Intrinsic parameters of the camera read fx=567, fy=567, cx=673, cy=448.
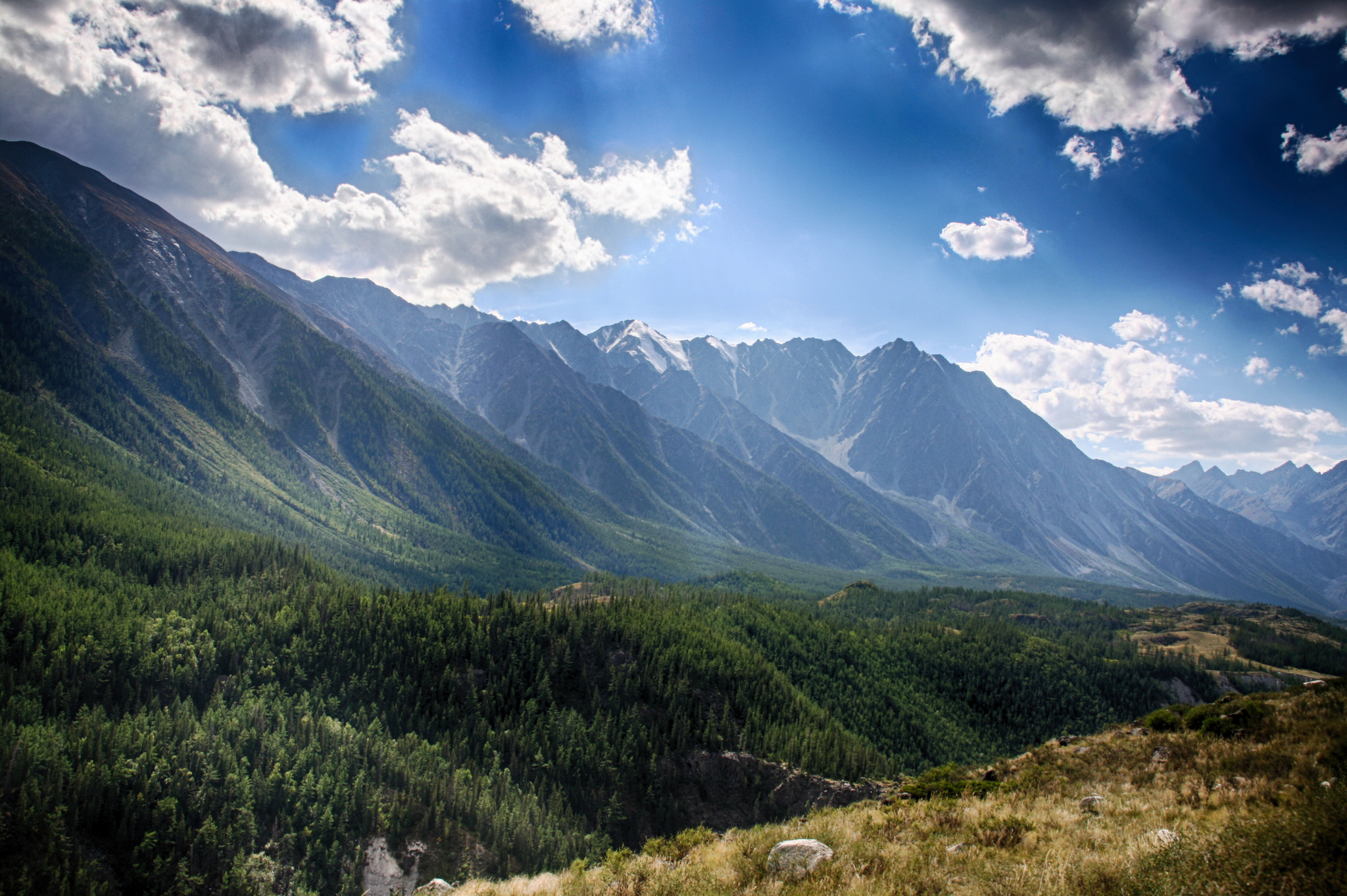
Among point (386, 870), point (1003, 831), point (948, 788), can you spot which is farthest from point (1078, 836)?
point (386, 870)

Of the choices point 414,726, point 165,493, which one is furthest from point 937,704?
point 165,493

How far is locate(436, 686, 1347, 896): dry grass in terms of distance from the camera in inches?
680

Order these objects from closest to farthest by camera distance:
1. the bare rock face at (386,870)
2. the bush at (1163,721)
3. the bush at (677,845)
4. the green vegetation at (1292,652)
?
the bush at (677,845)
the bush at (1163,721)
the bare rock face at (386,870)
the green vegetation at (1292,652)

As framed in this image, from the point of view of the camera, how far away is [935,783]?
145 ft

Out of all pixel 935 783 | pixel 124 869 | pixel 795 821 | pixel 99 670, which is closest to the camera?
pixel 795 821

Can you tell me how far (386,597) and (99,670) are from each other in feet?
136

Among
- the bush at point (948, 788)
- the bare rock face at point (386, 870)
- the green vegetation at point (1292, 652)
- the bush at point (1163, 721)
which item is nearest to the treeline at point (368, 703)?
the bare rock face at point (386, 870)

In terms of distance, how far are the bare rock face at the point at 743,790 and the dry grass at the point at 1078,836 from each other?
162 feet

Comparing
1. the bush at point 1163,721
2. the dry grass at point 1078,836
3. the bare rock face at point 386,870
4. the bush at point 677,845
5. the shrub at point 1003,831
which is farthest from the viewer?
the bare rock face at point 386,870

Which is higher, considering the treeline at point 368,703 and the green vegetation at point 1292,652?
the green vegetation at point 1292,652

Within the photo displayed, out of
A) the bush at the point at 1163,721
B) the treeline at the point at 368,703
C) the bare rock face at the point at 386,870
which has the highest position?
the bush at the point at 1163,721

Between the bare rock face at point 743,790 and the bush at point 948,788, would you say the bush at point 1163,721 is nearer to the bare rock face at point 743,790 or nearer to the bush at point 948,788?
the bush at point 948,788

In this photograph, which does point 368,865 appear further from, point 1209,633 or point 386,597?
point 1209,633

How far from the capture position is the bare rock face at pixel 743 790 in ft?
274
